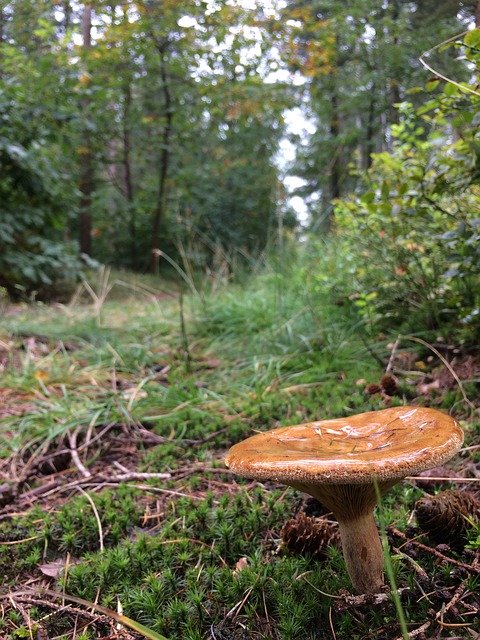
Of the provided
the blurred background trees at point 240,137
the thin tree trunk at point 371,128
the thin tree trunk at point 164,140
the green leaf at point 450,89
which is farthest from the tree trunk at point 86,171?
the green leaf at point 450,89

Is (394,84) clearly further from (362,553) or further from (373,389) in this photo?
(362,553)

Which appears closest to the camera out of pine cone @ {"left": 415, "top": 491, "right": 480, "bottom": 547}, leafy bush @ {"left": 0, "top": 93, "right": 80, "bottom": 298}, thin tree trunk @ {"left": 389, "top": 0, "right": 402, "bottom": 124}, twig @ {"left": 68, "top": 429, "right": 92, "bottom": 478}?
pine cone @ {"left": 415, "top": 491, "right": 480, "bottom": 547}

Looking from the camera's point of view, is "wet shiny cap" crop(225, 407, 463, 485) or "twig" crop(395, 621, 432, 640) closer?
"wet shiny cap" crop(225, 407, 463, 485)

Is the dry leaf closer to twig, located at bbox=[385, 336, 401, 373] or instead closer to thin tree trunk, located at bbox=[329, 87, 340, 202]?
twig, located at bbox=[385, 336, 401, 373]

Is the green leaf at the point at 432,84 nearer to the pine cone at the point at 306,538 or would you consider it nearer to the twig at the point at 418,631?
the pine cone at the point at 306,538

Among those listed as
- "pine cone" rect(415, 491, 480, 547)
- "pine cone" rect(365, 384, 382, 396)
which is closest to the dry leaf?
"pine cone" rect(415, 491, 480, 547)

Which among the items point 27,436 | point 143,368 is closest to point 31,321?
Result: point 143,368

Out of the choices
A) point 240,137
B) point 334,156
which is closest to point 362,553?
point 334,156
